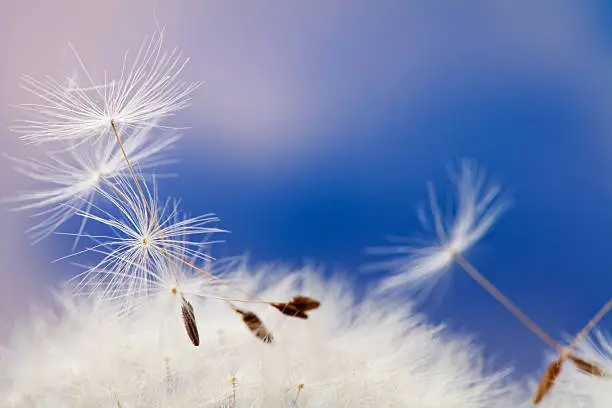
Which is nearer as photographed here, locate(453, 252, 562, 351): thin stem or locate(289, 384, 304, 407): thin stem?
locate(453, 252, 562, 351): thin stem

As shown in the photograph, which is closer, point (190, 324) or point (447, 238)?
point (190, 324)

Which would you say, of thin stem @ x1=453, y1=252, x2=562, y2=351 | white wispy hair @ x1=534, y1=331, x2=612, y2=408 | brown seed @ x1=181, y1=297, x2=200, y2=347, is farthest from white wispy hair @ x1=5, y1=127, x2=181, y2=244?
white wispy hair @ x1=534, y1=331, x2=612, y2=408

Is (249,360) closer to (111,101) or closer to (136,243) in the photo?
(136,243)

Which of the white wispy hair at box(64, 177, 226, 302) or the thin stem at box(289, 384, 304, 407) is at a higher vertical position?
the white wispy hair at box(64, 177, 226, 302)

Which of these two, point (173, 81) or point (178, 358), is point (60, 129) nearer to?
point (173, 81)

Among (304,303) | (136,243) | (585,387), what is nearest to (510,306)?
(304,303)

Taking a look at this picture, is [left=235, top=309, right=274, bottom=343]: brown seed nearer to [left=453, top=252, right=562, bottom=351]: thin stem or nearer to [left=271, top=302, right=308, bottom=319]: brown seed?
[left=271, top=302, right=308, bottom=319]: brown seed

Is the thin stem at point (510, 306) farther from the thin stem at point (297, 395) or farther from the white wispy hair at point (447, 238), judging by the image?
the thin stem at point (297, 395)
